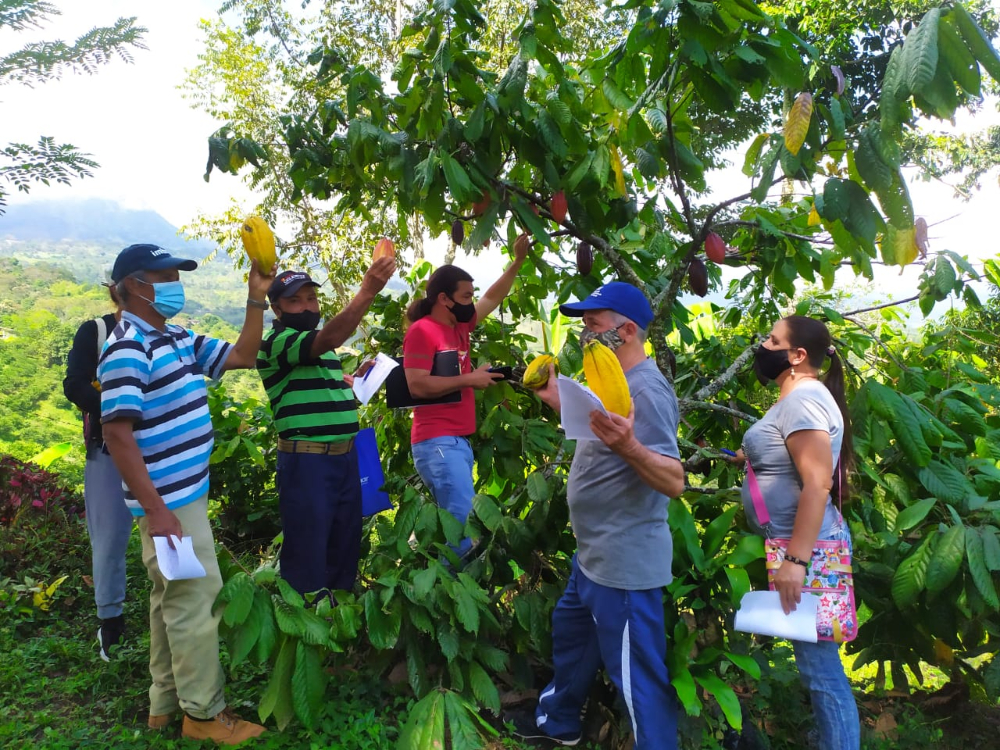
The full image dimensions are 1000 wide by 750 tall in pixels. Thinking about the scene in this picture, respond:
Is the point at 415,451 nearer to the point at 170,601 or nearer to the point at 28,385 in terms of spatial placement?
the point at 170,601

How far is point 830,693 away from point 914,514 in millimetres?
653

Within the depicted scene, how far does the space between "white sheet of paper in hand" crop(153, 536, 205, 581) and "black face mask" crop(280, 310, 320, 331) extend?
871mm

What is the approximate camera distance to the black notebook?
2668mm

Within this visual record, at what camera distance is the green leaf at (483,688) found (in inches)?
81.0

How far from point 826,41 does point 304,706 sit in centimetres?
908

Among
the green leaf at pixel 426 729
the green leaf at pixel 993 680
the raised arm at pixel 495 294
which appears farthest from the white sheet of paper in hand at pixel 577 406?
→ the green leaf at pixel 993 680

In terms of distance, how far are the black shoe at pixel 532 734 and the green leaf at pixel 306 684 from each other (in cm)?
65

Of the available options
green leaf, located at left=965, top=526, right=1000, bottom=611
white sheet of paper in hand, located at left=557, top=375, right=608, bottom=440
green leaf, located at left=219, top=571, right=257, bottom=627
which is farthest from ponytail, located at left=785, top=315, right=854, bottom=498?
green leaf, located at left=219, top=571, right=257, bottom=627

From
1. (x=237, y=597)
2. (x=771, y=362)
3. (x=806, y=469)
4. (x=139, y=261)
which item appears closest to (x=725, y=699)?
(x=806, y=469)

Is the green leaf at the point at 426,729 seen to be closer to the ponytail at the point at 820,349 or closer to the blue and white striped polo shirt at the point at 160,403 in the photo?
the blue and white striped polo shirt at the point at 160,403

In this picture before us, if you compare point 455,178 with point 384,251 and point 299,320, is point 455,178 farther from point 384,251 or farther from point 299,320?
point 299,320

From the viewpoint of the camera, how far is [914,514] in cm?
219

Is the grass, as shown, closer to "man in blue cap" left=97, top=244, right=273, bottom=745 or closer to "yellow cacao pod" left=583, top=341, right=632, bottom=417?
"man in blue cap" left=97, top=244, right=273, bottom=745

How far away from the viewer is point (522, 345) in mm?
3512
